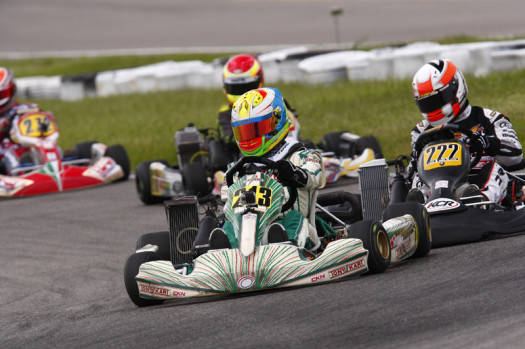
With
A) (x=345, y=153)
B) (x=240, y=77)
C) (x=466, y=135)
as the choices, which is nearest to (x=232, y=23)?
(x=345, y=153)

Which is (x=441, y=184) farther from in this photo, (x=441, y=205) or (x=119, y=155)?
(x=119, y=155)

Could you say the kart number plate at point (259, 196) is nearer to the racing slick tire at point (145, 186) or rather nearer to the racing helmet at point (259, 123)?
the racing helmet at point (259, 123)

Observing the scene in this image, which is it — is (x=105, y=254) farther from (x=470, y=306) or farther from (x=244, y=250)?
(x=470, y=306)

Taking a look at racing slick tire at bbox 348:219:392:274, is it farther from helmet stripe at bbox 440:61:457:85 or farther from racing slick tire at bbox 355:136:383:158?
racing slick tire at bbox 355:136:383:158

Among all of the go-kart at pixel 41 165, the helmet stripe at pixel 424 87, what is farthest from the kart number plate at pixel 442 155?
the go-kart at pixel 41 165

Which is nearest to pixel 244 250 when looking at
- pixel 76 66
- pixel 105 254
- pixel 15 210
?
pixel 105 254

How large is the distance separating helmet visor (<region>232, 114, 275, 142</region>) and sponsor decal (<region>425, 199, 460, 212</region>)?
46.3 inches

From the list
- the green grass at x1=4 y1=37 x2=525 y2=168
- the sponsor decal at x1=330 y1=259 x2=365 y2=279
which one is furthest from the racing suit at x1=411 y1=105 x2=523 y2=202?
the green grass at x1=4 y1=37 x2=525 y2=168

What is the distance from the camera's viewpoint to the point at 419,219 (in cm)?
589

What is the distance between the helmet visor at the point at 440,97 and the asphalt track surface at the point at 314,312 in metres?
1.21

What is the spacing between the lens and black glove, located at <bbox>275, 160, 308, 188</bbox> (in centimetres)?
567

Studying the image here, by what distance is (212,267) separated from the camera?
5293mm

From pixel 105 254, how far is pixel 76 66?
653 inches

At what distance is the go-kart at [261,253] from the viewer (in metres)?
5.23
